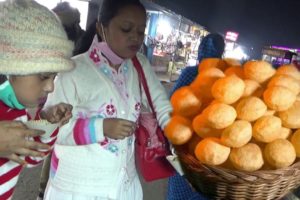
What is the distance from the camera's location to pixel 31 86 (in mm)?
972

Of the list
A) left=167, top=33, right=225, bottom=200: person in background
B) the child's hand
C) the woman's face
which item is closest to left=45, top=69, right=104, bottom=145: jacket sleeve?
the child's hand

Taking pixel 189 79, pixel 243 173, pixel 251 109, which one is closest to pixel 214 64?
pixel 251 109

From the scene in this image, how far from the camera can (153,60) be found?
11.6m

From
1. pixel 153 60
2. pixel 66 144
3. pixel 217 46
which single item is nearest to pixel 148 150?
pixel 66 144

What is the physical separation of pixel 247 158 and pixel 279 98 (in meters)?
0.17

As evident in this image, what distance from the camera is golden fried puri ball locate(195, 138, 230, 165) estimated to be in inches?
32.5

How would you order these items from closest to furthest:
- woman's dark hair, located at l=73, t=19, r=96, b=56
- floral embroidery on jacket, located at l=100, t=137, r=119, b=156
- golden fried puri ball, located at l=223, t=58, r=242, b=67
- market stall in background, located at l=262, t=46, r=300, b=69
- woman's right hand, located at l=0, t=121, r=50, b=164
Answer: woman's right hand, located at l=0, t=121, r=50, b=164
golden fried puri ball, located at l=223, t=58, r=242, b=67
floral embroidery on jacket, located at l=100, t=137, r=119, b=156
market stall in background, located at l=262, t=46, r=300, b=69
woman's dark hair, located at l=73, t=19, r=96, b=56

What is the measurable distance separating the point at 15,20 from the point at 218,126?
60cm

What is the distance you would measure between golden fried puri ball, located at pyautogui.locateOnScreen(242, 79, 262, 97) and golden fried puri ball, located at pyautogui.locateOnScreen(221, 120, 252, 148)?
0.35 ft

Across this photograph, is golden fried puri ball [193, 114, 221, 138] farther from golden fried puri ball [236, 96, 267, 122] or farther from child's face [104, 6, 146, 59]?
child's face [104, 6, 146, 59]

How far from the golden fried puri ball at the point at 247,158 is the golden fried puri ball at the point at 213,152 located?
0.9 inches

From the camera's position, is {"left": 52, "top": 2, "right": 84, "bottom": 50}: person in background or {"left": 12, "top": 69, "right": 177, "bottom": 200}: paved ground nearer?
{"left": 12, "top": 69, "right": 177, "bottom": 200}: paved ground

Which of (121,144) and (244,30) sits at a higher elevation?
(244,30)

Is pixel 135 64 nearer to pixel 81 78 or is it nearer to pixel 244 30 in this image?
pixel 81 78
